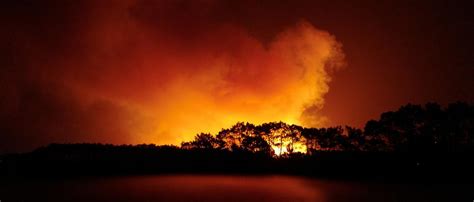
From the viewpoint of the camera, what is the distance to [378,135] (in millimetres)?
38656

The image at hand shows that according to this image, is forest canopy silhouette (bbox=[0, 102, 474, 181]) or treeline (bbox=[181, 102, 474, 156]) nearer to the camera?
forest canopy silhouette (bbox=[0, 102, 474, 181])

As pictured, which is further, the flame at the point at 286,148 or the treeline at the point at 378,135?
the flame at the point at 286,148

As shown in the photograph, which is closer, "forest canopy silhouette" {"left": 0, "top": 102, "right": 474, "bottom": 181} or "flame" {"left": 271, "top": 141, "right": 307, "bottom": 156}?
"forest canopy silhouette" {"left": 0, "top": 102, "right": 474, "bottom": 181}

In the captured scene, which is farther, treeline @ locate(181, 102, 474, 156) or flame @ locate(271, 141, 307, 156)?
flame @ locate(271, 141, 307, 156)

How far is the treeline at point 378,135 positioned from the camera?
3381cm

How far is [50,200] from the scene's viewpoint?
14562 millimetres

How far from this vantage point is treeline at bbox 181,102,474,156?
3381cm

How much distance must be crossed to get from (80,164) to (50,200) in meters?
14.7

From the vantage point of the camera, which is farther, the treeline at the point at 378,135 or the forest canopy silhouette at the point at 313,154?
the treeline at the point at 378,135

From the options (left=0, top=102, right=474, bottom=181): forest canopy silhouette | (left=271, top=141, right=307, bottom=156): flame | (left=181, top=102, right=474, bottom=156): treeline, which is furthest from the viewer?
(left=271, top=141, right=307, bottom=156): flame

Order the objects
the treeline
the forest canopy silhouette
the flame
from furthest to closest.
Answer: the flame, the treeline, the forest canopy silhouette

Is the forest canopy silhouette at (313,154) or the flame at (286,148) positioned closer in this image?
the forest canopy silhouette at (313,154)

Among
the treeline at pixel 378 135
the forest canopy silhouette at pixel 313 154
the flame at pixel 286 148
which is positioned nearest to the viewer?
the forest canopy silhouette at pixel 313 154

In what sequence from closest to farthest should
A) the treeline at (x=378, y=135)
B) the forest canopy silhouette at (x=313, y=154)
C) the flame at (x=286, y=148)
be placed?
the forest canopy silhouette at (x=313, y=154) < the treeline at (x=378, y=135) < the flame at (x=286, y=148)
